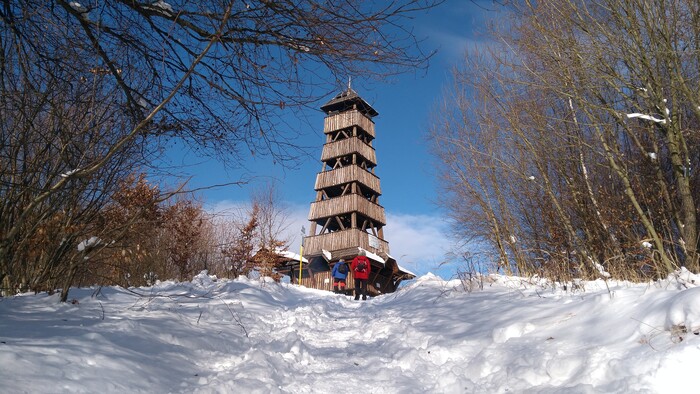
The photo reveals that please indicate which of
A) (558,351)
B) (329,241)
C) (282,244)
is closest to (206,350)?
(558,351)

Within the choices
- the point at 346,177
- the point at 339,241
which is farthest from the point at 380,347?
the point at 346,177

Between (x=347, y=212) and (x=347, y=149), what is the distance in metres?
4.11

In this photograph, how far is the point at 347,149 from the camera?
2791 centimetres

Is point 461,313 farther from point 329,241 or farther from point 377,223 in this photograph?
point 377,223

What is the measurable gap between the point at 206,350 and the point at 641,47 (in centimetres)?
656

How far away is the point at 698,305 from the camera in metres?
2.65

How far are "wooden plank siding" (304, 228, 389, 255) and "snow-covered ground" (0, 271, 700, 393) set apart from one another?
19.2 m

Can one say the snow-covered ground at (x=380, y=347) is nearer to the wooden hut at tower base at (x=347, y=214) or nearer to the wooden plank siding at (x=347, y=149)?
the wooden hut at tower base at (x=347, y=214)

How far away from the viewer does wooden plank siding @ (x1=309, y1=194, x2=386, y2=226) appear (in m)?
26.0

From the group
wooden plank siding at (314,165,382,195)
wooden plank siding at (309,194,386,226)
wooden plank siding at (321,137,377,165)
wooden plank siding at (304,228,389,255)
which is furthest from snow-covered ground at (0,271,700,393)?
wooden plank siding at (321,137,377,165)

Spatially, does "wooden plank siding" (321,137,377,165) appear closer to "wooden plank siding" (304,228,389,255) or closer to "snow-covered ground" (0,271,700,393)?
"wooden plank siding" (304,228,389,255)

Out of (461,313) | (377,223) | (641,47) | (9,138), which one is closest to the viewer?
(9,138)

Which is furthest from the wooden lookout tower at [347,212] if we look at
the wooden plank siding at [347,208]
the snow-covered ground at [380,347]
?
the snow-covered ground at [380,347]

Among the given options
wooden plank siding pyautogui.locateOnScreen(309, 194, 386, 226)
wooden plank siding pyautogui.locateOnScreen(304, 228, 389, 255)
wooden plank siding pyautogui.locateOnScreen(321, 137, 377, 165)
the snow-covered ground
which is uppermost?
wooden plank siding pyautogui.locateOnScreen(321, 137, 377, 165)
